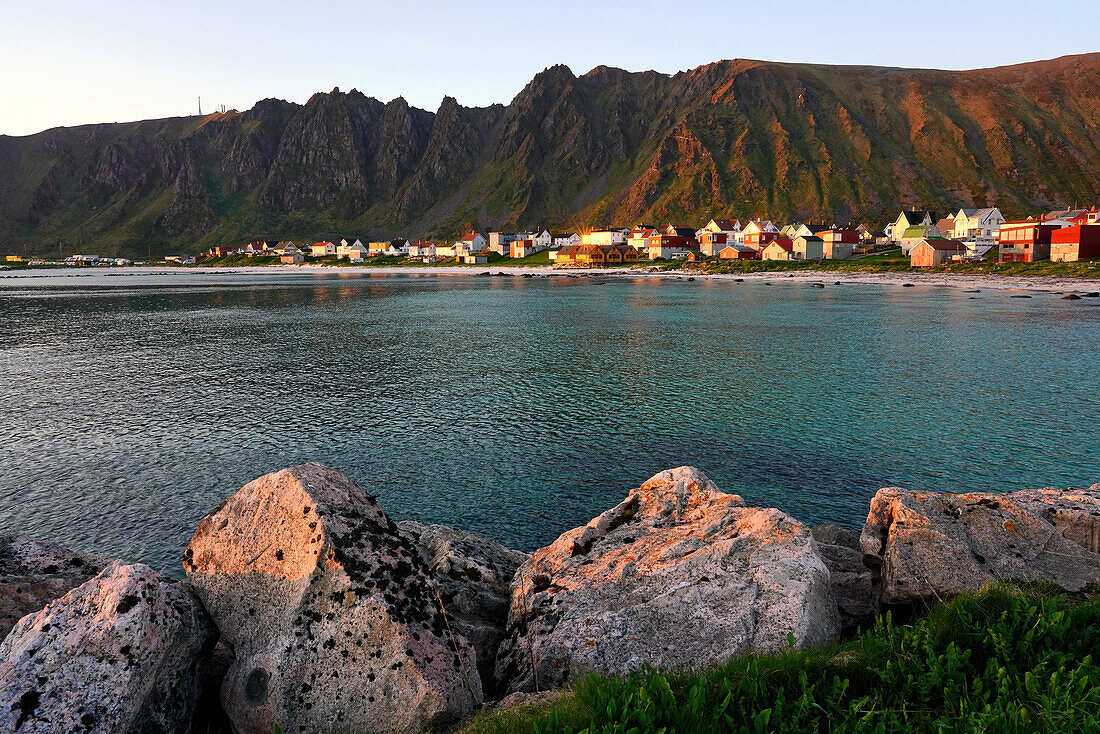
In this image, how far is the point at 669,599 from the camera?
9.59m

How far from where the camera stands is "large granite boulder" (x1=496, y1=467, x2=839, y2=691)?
884cm

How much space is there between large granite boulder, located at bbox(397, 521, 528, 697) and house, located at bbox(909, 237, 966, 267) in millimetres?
162987

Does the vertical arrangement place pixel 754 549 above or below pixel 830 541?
above

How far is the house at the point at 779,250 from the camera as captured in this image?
182 metres

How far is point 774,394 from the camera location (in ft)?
113

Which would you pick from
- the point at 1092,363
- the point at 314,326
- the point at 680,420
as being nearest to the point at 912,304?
the point at 1092,363

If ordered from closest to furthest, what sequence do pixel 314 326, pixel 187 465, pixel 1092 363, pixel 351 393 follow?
pixel 187 465, pixel 351 393, pixel 1092 363, pixel 314 326

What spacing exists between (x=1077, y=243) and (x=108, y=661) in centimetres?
16359

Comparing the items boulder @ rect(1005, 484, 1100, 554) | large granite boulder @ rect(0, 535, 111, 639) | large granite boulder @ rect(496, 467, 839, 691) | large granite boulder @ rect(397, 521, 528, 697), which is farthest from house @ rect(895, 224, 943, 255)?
large granite boulder @ rect(0, 535, 111, 639)

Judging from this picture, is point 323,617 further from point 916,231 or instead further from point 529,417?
point 916,231

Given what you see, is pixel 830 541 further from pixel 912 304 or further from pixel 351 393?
pixel 912 304

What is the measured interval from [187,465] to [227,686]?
18.8 m

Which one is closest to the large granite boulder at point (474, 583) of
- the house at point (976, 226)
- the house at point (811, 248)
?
the house at point (811, 248)

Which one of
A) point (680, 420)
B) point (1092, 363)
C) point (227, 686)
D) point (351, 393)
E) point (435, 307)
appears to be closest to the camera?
point (227, 686)
